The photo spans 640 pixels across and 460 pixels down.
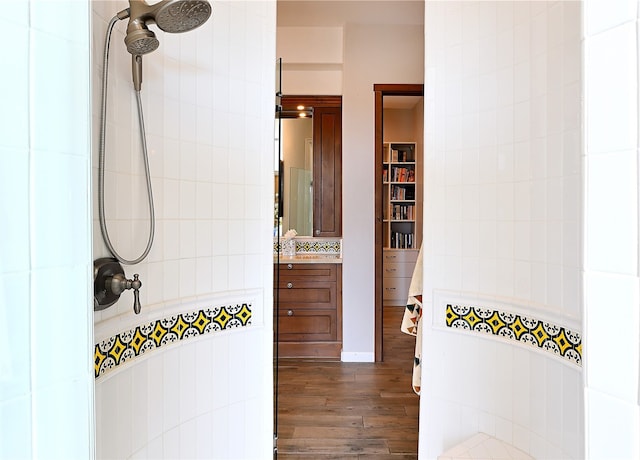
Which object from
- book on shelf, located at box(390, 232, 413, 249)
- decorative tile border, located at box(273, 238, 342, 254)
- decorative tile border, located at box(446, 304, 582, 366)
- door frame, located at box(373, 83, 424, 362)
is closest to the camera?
decorative tile border, located at box(446, 304, 582, 366)

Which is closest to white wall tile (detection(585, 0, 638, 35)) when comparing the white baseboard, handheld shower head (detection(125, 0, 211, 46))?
handheld shower head (detection(125, 0, 211, 46))

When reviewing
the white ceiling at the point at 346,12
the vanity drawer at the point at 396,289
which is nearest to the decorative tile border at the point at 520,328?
the white ceiling at the point at 346,12

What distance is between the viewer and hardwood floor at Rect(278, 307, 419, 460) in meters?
2.22

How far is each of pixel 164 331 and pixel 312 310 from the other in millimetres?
2329

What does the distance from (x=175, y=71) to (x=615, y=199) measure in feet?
4.60

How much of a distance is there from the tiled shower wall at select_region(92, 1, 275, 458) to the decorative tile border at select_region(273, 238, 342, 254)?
90.0 inches

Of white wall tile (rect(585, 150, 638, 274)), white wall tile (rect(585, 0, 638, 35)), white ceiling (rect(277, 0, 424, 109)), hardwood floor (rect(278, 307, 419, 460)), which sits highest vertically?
white ceiling (rect(277, 0, 424, 109))

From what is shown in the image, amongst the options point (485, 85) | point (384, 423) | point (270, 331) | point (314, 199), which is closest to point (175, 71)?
point (270, 331)

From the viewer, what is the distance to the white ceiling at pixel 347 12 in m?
3.30

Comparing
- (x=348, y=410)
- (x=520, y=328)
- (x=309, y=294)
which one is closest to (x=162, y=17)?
(x=520, y=328)

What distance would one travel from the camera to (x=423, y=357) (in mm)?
1845

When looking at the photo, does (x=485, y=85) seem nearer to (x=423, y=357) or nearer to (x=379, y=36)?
(x=423, y=357)

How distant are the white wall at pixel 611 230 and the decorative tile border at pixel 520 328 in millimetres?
987

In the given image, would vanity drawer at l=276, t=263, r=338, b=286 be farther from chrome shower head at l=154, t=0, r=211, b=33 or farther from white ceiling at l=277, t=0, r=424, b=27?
chrome shower head at l=154, t=0, r=211, b=33
